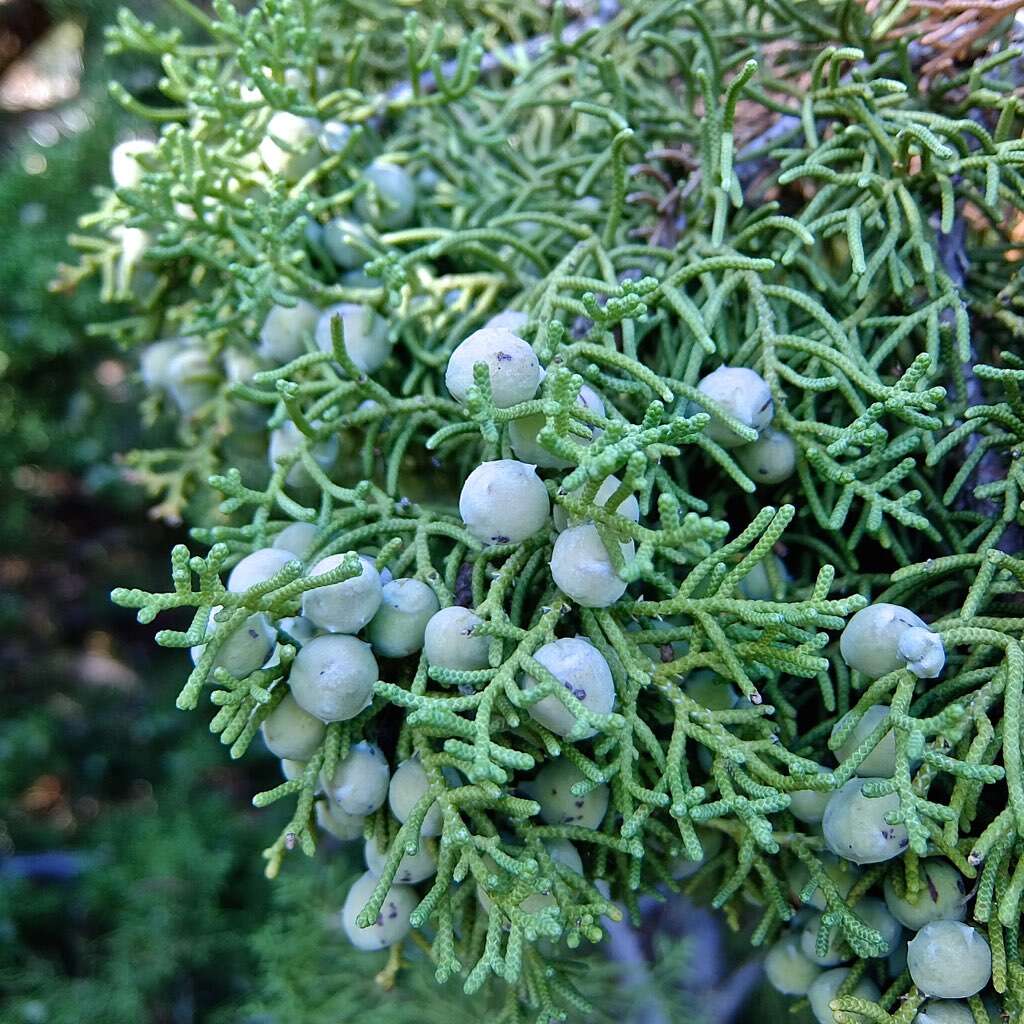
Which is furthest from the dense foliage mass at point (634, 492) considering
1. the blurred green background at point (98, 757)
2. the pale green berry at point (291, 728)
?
the blurred green background at point (98, 757)

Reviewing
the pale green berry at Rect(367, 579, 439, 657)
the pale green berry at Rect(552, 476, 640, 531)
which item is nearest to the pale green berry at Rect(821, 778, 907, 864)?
the pale green berry at Rect(552, 476, 640, 531)

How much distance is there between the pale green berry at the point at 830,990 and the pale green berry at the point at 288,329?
104 centimetres

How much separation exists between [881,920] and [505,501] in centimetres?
64

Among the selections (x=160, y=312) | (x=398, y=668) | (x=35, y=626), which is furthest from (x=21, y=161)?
(x=398, y=668)

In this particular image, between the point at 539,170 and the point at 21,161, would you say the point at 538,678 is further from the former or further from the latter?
the point at 21,161

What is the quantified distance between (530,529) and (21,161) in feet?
5.66

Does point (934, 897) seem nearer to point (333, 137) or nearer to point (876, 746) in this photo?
point (876, 746)

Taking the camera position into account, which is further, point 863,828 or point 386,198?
point 386,198

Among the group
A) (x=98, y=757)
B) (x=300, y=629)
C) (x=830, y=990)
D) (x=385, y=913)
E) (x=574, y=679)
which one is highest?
(x=574, y=679)

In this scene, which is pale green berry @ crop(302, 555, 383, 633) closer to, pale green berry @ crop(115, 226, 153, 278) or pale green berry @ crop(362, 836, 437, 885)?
pale green berry @ crop(362, 836, 437, 885)

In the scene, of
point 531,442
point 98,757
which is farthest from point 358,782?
point 98,757

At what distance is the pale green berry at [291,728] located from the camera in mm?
972

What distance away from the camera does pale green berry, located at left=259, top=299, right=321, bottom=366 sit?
1.24m

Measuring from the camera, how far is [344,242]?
1280 mm
